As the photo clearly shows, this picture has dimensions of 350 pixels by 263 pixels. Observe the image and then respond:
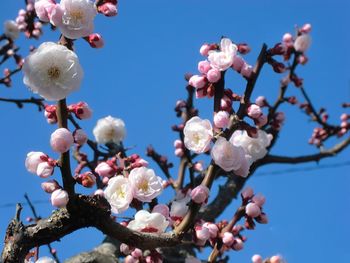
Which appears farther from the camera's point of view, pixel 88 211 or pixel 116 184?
pixel 116 184

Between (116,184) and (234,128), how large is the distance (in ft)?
2.04

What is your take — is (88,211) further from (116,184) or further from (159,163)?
(159,163)

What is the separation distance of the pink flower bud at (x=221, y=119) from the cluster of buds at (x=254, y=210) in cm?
52

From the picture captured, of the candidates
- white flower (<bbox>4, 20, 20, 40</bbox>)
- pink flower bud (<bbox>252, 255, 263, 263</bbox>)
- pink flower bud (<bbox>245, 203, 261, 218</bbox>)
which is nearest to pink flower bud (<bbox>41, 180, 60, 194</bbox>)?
pink flower bud (<bbox>245, 203, 261, 218</bbox>)

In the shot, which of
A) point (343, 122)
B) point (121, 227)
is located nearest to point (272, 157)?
point (343, 122)

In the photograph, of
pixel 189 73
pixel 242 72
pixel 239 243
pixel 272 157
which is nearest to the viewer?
pixel 242 72

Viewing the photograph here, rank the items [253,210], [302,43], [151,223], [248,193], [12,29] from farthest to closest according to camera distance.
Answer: [12,29]
[302,43]
[248,193]
[253,210]
[151,223]

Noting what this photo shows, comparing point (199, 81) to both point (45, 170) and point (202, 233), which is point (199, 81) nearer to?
point (202, 233)

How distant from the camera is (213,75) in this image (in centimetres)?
219

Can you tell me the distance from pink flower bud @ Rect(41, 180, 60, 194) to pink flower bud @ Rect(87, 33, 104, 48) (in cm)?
61

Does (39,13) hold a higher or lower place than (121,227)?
higher

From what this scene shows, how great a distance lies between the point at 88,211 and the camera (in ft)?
6.10

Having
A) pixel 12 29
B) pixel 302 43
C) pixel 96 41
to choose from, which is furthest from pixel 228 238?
pixel 12 29

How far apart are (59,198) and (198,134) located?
73 centimetres
